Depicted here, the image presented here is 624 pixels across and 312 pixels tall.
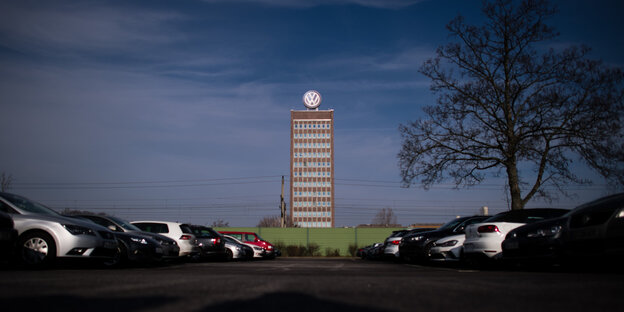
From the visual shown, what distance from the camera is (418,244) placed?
13.5 m

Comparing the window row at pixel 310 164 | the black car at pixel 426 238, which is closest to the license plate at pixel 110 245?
the black car at pixel 426 238

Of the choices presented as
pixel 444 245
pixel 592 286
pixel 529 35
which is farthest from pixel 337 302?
pixel 529 35

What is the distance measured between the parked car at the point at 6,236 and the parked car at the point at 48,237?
0.19 m

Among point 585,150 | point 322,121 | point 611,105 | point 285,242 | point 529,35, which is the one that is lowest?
point 285,242

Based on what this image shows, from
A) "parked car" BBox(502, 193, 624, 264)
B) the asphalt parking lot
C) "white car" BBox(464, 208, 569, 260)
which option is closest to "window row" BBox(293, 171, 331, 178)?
"white car" BBox(464, 208, 569, 260)

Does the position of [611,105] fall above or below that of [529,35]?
below

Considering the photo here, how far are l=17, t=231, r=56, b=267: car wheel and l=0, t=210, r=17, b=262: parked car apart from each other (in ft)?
0.57

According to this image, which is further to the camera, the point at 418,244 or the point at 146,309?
the point at 418,244

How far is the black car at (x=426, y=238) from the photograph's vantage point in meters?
13.1

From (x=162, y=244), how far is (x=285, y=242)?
95.1ft

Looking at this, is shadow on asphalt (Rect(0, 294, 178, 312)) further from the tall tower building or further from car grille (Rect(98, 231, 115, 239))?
the tall tower building

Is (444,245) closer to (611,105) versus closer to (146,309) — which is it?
(146,309)

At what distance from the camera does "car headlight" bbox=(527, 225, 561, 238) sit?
328 inches

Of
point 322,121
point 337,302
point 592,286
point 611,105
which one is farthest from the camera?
point 322,121
